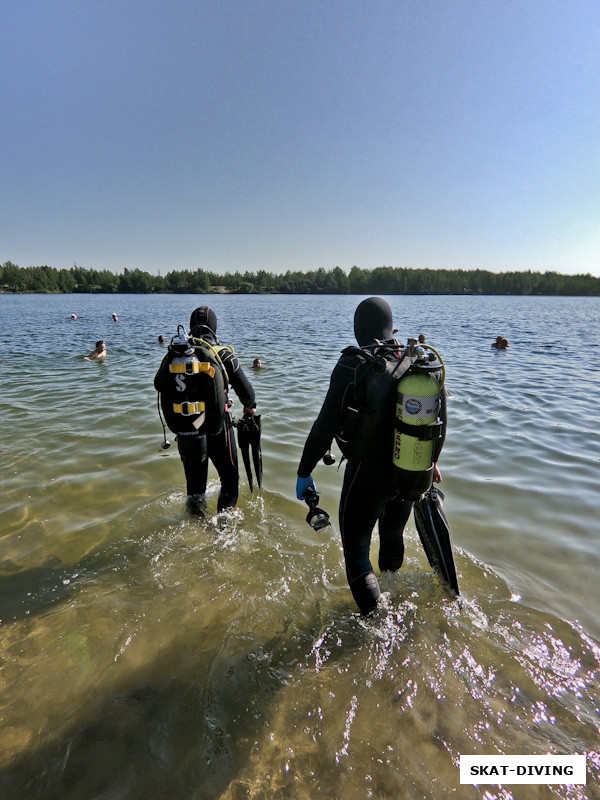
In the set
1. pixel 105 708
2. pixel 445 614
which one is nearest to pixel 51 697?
pixel 105 708

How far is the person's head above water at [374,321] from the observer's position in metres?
2.81

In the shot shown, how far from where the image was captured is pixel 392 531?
321 centimetres

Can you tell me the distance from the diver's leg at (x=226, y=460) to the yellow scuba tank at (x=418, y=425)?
2132 millimetres

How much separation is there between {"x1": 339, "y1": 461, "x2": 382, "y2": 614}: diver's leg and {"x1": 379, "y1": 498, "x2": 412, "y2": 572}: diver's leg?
0.25m

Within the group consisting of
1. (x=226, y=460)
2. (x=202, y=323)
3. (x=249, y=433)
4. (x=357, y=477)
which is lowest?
(x=226, y=460)

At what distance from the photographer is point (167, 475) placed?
5.86m

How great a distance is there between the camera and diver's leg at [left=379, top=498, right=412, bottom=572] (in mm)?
3072

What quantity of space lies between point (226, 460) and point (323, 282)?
14528 centimetres

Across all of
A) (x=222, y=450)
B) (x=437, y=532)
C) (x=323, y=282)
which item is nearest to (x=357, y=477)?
(x=437, y=532)

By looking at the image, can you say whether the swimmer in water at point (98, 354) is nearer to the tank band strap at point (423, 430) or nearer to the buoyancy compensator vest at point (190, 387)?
the buoyancy compensator vest at point (190, 387)

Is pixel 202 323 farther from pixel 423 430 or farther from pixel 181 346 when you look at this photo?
pixel 423 430

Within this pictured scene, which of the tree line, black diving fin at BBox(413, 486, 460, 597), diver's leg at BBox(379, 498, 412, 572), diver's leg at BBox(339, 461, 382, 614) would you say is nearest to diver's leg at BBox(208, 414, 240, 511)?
diver's leg at BBox(339, 461, 382, 614)

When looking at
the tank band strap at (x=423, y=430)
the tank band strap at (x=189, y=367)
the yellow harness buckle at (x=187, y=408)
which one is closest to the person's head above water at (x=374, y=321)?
the tank band strap at (x=423, y=430)

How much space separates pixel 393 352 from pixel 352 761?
95.3 inches
